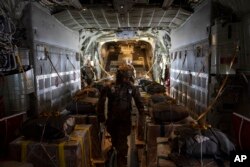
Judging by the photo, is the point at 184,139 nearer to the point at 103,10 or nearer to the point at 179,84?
the point at 103,10

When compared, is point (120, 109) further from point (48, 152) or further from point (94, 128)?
point (48, 152)

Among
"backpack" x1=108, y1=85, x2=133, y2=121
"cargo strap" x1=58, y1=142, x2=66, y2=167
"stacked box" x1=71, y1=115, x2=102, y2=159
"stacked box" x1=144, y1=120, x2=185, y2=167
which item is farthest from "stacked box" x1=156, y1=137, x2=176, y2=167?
"stacked box" x1=71, y1=115, x2=102, y2=159

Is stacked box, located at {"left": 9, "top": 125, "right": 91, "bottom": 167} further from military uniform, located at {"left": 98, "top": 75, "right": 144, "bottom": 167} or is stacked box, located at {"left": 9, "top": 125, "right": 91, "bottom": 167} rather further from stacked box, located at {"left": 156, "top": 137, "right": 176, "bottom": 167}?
military uniform, located at {"left": 98, "top": 75, "right": 144, "bottom": 167}

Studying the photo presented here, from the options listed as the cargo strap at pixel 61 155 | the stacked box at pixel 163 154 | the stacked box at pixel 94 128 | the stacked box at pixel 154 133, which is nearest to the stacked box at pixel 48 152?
the cargo strap at pixel 61 155

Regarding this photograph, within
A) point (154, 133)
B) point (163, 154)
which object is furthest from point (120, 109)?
point (163, 154)

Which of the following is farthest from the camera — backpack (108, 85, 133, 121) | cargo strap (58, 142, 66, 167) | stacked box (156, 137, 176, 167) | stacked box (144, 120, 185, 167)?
backpack (108, 85, 133, 121)

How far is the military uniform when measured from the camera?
513 cm

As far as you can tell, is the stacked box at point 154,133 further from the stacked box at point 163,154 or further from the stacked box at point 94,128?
the stacked box at point 94,128

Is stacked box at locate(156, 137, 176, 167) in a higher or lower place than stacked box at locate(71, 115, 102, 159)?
higher

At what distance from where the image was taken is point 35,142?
3.63m

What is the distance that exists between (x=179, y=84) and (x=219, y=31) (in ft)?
15.5

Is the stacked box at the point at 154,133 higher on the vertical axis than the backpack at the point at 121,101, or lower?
lower

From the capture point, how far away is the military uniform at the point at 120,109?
5133mm

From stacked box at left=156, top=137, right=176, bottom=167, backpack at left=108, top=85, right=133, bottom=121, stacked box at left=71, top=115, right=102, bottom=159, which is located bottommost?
stacked box at left=71, top=115, right=102, bottom=159
